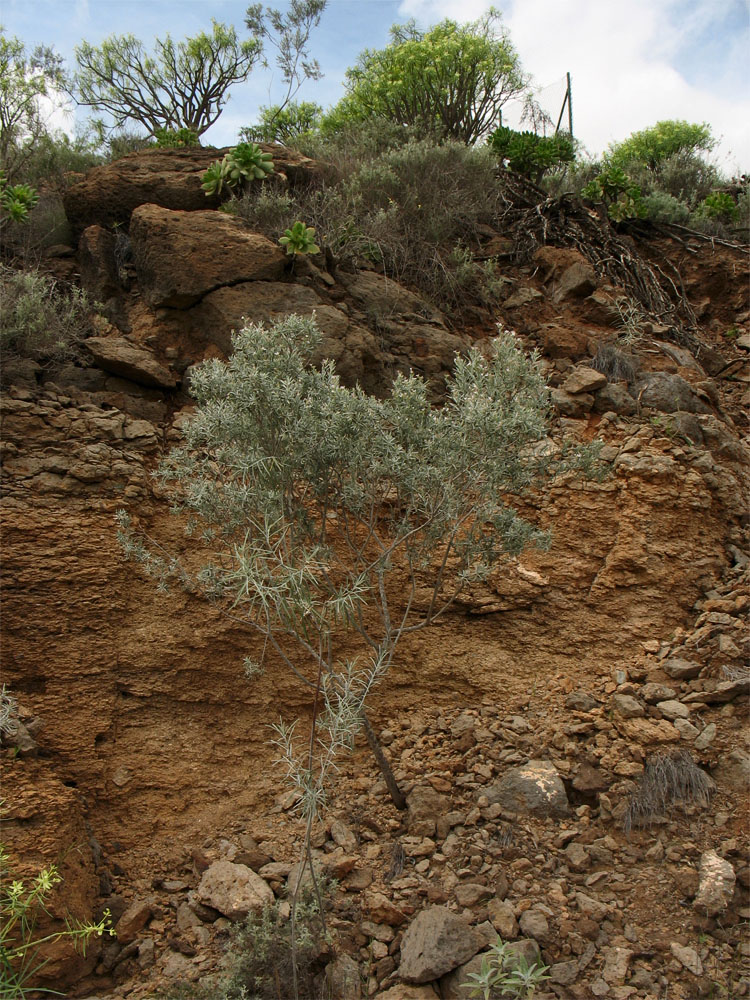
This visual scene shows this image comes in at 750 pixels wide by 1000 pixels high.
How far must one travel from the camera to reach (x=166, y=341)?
20.1ft

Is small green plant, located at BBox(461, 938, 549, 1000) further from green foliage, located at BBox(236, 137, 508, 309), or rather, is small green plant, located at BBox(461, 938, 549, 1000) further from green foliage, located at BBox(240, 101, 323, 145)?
green foliage, located at BBox(240, 101, 323, 145)

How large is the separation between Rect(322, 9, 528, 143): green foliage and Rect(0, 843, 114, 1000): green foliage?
10.8 meters

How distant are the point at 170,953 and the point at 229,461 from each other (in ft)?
8.69

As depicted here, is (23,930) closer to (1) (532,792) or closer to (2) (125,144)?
(1) (532,792)

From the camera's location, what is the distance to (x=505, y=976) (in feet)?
10.4

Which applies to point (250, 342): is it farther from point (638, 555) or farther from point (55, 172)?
point (55, 172)

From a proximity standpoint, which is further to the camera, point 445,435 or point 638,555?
point 638,555

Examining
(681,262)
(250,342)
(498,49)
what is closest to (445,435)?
(250,342)

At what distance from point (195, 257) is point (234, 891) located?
4.88 m

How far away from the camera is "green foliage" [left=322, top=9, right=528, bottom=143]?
11.2m

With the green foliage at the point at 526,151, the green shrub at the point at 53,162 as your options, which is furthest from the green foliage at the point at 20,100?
the green foliage at the point at 526,151

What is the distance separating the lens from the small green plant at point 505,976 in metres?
3.02

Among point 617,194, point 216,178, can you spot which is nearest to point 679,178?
point 617,194

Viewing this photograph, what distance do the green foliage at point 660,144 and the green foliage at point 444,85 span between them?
2.10 meters
